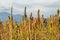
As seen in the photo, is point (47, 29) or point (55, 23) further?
point (47, 29)

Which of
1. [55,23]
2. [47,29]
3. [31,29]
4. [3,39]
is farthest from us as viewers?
[47,29]

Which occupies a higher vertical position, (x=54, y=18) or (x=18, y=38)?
(x=54, y=18)

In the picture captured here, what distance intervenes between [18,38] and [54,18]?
2.42 m

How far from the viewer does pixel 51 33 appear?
1450 cm

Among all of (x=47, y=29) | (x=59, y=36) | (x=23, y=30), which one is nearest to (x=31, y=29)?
(x=23, y=30)

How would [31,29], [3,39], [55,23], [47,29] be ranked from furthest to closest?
[47,29] < [3,39] < [55,23] < [31,29]

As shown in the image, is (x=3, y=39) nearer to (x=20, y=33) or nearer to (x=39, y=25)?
(x=20, y=33)

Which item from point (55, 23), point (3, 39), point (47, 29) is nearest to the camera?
point (55, 23)

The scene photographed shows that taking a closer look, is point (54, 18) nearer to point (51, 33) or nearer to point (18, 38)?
point (51, 33)

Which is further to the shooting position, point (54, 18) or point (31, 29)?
point (54, 18)

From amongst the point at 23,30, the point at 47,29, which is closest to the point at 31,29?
the point at 23,30

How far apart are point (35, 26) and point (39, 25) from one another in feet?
1.12

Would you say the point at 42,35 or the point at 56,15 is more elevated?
the point at 56,15

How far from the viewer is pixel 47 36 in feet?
47.1
